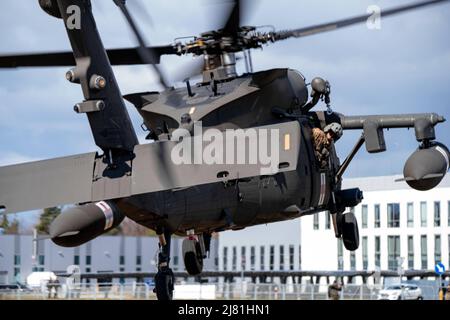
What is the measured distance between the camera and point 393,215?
55.8 m

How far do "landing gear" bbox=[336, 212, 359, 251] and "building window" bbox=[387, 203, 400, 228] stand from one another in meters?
33.2

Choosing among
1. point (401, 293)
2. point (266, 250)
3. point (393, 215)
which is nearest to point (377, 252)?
point (393, 215)

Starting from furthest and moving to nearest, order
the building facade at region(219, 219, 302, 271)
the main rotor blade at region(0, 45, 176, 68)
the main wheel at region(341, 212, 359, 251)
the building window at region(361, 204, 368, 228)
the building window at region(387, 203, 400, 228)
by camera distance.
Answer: the building facade at region(219, 219, 302, 271), the building window at region(361, 204, 368, 228), the building window at region(387, 203, 400, 228), the main wheel at region(341, 212, 359, 251), the main rotor blade at region(0, 45, 176, 68)

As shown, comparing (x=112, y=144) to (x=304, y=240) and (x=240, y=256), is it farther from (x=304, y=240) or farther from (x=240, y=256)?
(x=240, y=256)

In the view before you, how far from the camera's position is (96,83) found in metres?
15.4

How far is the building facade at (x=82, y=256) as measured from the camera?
46875mm

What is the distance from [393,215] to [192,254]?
3657cm

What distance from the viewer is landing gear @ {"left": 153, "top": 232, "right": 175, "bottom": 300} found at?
18344 mm

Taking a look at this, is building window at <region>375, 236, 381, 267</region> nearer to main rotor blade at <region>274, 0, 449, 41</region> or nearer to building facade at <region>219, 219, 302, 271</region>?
building facade at <region>219, 219, 302, 271</region>

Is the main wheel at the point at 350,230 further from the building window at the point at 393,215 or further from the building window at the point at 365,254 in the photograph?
the building window at the point at 365,254

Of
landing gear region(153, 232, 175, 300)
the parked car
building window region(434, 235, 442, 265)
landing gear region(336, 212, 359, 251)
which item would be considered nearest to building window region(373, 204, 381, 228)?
building window region(434, 235, 442, 265)

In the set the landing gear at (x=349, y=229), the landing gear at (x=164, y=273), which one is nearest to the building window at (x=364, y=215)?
the landing gear at (x=349, y=229)

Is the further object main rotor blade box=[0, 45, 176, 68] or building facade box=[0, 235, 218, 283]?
building facade box=[0, 235, 218, 283]
